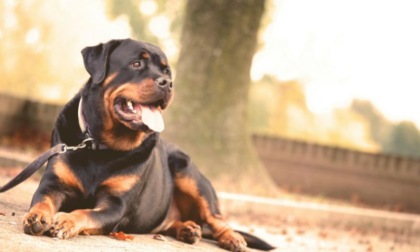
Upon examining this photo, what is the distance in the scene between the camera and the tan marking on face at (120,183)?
5.01m

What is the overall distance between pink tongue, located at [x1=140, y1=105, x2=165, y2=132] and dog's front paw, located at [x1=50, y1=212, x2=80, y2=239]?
35.1 inches

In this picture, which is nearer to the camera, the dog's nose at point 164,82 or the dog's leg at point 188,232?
the dog's nose at point 164,82

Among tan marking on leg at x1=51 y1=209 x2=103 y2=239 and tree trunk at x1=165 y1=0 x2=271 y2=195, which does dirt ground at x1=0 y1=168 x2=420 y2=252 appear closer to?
tan marking on leg at x1=51 y1=209 x2=103 y2=239

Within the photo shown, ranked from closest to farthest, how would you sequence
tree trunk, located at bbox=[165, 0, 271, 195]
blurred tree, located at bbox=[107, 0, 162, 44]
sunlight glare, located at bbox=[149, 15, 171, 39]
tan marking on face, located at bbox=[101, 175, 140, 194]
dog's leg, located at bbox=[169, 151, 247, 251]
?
1. tan marking on face, located at bbox=[101, 175, 140, 194]
2. dog's leg, located at bbox=[169, 151, 247, 251]
3. tree trunk, located at bbox=[165, 0, 271, 195]
4. sunlight glare, located at bbox=[149, 15, 171, 39]
5. blurred tree, located at bbox=[107, 0, 162, 44]

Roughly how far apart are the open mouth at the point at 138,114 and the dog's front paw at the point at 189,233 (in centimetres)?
107

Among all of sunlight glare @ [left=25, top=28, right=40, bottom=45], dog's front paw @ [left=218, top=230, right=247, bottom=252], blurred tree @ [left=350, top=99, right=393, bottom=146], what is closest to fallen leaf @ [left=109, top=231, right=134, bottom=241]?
dog's front paw @ [left=218, top=230, right=247, bottom=252]

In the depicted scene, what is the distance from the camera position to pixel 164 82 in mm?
5004

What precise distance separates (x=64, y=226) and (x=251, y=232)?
3.80 meters

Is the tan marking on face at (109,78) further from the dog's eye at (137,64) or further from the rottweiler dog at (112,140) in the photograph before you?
the dog's eye at (137,64)

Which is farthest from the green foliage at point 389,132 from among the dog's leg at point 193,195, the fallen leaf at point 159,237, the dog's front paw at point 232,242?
the fallen leaf at point 159,237

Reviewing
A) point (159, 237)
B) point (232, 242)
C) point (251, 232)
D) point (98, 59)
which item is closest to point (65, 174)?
point (98, 59)

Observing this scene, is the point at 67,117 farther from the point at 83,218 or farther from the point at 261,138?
the point at 261,138

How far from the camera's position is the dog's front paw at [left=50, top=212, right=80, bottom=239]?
438 centimetres

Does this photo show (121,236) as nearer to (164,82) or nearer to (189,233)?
(189,233)
